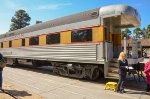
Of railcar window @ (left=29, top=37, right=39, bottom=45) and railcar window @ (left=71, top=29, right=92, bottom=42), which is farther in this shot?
railcar window @ (left=29, top=37, right=39, bottom=45)

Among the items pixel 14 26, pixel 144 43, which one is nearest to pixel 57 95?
pixel 144 43

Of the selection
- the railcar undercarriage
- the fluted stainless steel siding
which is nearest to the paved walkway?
Answer: the railcar undercarriage

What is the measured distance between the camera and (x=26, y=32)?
15.2m

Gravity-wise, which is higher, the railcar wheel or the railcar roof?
the railcar roof

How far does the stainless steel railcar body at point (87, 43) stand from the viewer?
9.48 meters

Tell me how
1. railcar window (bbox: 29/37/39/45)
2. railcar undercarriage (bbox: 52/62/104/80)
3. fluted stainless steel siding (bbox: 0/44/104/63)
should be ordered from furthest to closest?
1. railcar window (bbox: 29/37/39/45)
2. railcar undercarriage (bbox: 52/62/104/80)
3. fluted stainless steel siding (bbox: 0/44/104/63)

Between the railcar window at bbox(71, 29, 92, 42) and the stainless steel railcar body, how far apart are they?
0.50 feet

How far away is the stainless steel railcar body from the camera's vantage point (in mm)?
9477

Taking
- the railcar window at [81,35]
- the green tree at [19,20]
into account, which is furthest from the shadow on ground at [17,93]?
the green tree at [19,20]

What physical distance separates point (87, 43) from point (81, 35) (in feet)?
1.99

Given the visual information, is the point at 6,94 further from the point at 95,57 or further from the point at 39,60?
the point at 39,60

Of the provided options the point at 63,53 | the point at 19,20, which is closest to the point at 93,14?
the point at 63,53

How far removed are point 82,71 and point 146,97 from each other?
3.76 metres

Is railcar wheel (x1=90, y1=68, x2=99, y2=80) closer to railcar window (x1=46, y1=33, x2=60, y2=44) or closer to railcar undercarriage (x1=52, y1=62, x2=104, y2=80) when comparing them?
railcar undercarriage (x1=52, y1=62, x2=104, y2=80)
